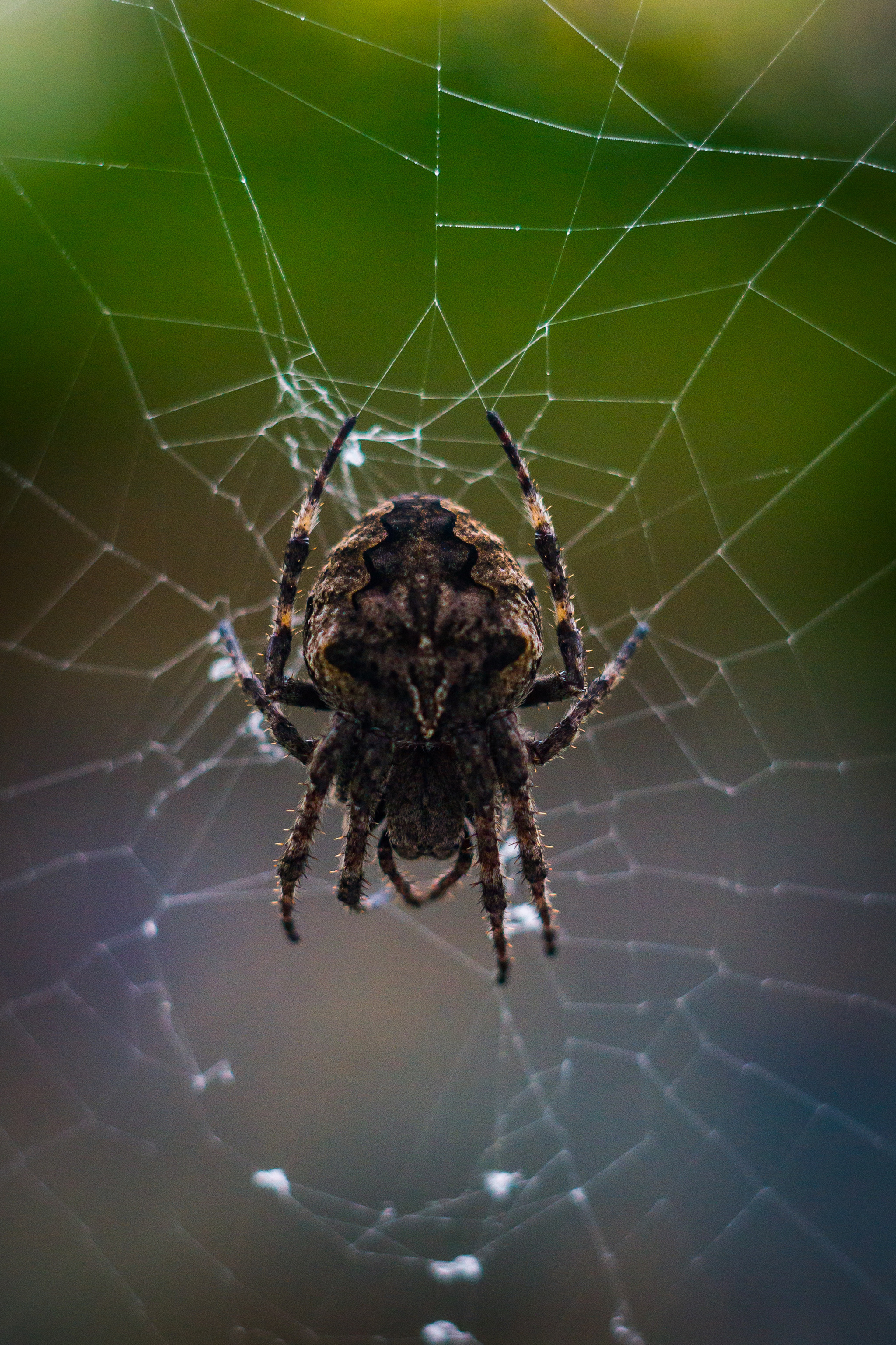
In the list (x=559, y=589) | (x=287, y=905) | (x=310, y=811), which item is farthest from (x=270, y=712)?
(x=559, y=589)

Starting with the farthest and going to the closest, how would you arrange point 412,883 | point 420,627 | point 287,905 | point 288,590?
1. point 412,883
2. point 287,905
3. point 288,590
4. point 420,627

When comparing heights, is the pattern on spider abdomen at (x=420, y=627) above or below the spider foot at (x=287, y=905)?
above

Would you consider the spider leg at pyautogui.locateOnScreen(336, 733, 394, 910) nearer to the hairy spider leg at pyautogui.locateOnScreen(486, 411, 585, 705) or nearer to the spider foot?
the spider foot

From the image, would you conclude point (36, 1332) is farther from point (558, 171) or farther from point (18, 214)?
point (558, 171)

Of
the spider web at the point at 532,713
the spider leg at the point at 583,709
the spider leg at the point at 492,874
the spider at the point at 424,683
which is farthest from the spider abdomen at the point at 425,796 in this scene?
the spider web at the point at 532,713

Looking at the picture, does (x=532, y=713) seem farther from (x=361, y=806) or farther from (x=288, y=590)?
(x=288, y=590)

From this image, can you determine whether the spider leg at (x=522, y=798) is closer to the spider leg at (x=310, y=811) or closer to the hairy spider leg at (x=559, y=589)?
the hairy spider leg at (x=559, y=589)

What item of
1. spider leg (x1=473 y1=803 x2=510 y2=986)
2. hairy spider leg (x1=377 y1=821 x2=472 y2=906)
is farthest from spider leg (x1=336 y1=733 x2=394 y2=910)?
spider leg (x1=473 y1=803 x2=510 y2=986)
